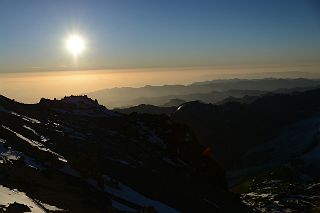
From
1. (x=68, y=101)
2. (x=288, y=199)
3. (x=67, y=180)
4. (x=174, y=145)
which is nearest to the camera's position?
(x=67, y=180)

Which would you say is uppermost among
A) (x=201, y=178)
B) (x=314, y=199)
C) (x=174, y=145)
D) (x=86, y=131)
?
(x=86, y=131)

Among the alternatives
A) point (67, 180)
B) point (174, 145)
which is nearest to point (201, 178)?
point (174, 145)

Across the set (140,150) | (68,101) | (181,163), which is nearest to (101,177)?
(140,150)

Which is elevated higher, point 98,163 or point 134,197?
point 98,163

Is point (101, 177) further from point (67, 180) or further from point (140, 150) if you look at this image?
point (140, 150)

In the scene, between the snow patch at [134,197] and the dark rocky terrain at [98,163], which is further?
the snow patch at [134,197]

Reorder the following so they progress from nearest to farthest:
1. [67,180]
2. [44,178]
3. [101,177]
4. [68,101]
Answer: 1. [44,178]
2. [67,180]
3. [101,177]
4. [68,101]

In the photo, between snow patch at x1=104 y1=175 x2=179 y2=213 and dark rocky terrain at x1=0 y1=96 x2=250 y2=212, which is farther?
snow patch at x1=104 y1=175 x2=179 y2=213

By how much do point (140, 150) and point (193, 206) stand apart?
2499 centimetres

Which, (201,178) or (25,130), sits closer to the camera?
(25,130)

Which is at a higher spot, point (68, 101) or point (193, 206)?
point (68, 101)

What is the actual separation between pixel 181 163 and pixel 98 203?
173 feet

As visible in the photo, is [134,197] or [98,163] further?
[98,163]

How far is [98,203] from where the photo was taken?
41.6 meters
